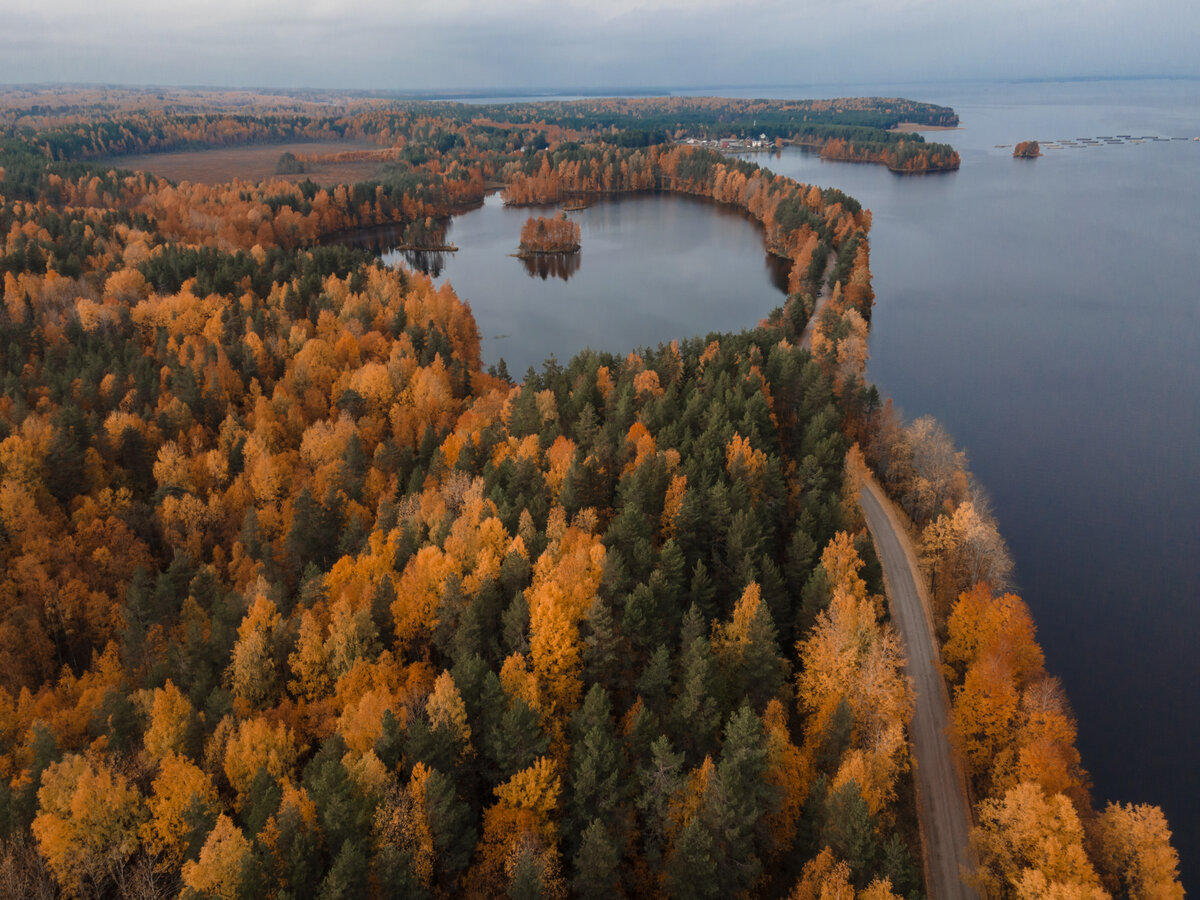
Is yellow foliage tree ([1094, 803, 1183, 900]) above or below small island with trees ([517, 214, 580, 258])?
below

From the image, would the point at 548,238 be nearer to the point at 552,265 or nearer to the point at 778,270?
the point at 552,265

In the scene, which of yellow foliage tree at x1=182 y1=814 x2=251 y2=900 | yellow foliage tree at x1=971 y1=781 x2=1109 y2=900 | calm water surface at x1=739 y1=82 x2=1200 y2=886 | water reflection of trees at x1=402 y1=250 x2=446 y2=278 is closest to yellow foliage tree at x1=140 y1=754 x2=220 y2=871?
yellow foliage tree at x1=182 y1=814 x2=251 y2=900

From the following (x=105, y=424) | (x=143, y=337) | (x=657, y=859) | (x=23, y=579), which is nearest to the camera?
(x=657, y=859)

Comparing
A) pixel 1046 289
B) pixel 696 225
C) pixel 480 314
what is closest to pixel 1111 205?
pixel 1046 289

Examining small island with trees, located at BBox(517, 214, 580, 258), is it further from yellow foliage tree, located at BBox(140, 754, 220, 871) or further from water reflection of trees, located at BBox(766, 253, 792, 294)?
yellow foliage tree, located at BBox(140, 754, 220, 871)

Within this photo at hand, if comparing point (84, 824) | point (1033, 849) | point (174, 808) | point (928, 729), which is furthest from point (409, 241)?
point (1033, 849)

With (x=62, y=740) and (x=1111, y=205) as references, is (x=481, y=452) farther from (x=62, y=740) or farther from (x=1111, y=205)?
(x=1111, y=205)
